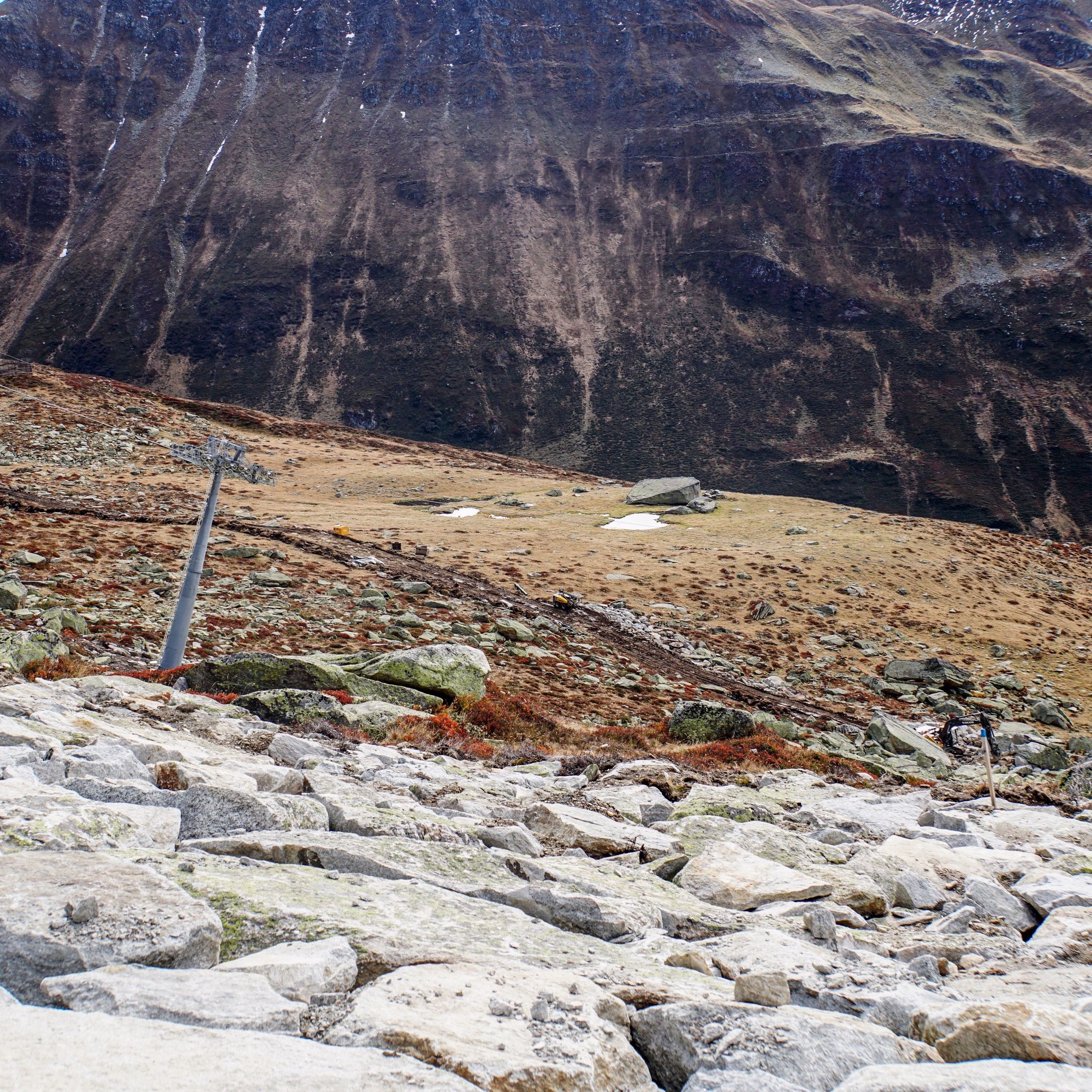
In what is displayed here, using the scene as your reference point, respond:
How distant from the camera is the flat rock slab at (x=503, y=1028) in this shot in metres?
2.62

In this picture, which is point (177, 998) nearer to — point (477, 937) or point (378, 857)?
point (477, 937)

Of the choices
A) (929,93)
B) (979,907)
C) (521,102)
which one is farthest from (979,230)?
(979,907)

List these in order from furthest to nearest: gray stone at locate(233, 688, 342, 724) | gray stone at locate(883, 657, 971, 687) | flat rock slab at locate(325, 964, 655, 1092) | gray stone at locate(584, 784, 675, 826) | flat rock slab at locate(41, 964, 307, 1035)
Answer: gray stone at locate(883, 657, 971, 687)
gray stone at locate(233, 688, 342, 724)
gray stone at locate(584, 784, 675, 826)
flat rock slab at locate(325, 964, 655, 1092)
flat rock slab at locate(41, 964, 307, 1035)

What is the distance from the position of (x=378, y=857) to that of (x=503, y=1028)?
224 centimetres

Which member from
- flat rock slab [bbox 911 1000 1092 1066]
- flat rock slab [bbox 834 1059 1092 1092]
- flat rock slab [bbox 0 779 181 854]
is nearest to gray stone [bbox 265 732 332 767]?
flat rock slab [bbox 0 779 181 854]

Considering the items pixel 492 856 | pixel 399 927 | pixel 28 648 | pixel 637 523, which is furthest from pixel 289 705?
pixel 637 523

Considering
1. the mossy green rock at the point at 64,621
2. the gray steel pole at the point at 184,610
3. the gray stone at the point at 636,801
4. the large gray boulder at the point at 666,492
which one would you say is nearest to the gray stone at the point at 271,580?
the mossy green rock at the point at 64,621

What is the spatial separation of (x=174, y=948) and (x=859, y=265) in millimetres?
143674

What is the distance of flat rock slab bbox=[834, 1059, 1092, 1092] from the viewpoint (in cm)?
252

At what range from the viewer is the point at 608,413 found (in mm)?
111312

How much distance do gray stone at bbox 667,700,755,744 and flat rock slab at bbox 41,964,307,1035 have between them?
1451 centimetres

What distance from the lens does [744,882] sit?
5.95 m

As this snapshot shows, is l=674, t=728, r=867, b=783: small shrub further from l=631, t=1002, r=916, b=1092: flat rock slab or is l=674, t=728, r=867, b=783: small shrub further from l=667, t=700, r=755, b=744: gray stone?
l=631, t=1002, r=916, b=1092: flat rock slab

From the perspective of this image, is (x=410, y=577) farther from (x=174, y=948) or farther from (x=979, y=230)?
(x=979, y=230)
